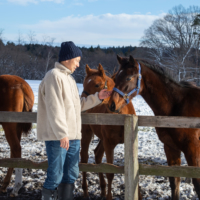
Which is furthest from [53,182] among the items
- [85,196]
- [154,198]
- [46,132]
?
[154,198]

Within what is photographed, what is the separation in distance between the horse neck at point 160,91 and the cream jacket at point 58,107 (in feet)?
3.67

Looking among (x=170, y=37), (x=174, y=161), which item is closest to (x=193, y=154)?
(x=174, y=161)

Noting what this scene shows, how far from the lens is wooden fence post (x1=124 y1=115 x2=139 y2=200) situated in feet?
8.13

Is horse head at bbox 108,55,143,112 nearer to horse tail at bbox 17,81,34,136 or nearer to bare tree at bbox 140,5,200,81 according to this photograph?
horse tail at bbox 17,81,34,136

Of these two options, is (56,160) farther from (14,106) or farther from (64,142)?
(14,106)

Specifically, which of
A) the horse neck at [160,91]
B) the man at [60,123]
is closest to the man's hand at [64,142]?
the man at [60,123]

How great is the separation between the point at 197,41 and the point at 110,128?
28491 mm

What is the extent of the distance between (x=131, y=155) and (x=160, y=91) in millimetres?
993

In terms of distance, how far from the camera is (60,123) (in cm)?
206

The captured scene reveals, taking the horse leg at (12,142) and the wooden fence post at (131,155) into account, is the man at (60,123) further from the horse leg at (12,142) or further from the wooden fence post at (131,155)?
the horse leg at (12,142)

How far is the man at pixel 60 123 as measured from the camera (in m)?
2.07

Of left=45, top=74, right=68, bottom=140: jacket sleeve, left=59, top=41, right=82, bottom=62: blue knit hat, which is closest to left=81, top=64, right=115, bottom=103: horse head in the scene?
left=59, top=41, right=82, bottom=62: blue knit hat

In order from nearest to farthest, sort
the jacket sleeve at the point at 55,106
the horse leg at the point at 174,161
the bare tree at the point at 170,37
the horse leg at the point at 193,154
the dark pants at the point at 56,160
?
1. the jacket sleeve at the point at 55,106
2. the dark pants at the point at 56,160
3. the horse leg at the point at 193,154
4. the horse leg at the point at 174,161
5. the bare tree at the point at 170,37

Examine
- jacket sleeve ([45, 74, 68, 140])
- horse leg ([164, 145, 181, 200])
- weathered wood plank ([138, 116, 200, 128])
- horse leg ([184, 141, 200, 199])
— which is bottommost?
horse leg ([164, 145, 181, 200])
